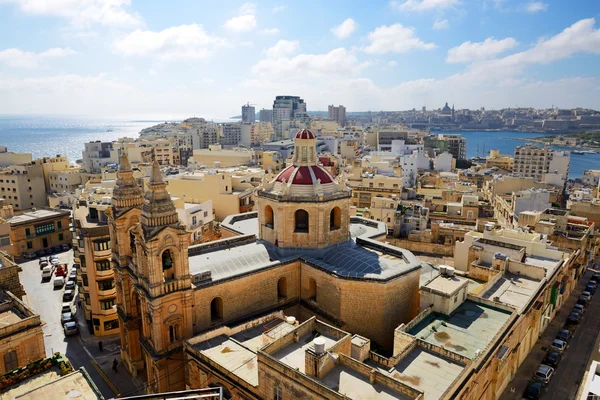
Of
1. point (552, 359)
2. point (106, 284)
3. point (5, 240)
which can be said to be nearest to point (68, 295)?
point (106, 284)

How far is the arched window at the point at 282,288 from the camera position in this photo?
3164cm

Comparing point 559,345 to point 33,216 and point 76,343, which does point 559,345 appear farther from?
point 33,216

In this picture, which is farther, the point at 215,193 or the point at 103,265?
the point at 215,193

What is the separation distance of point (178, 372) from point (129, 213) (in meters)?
11.5

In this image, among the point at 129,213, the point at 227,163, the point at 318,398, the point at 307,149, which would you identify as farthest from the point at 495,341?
the point at 227,163

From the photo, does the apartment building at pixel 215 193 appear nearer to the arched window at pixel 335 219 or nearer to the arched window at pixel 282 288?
the arched window at pixel 335 219

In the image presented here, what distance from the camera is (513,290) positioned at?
108ft

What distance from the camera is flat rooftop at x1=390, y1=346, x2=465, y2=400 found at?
818 inches

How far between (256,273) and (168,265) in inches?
246

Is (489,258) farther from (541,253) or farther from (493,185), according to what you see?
(493,185)

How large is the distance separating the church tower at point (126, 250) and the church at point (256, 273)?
0.07 metres

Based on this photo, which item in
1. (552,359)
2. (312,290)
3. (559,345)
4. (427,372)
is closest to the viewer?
(427,372)

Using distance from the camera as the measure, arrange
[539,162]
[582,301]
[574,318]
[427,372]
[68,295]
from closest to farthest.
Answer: [427,372], [574,318], [582,301], [68,295], [539,162]

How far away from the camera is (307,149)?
33.1 meters
